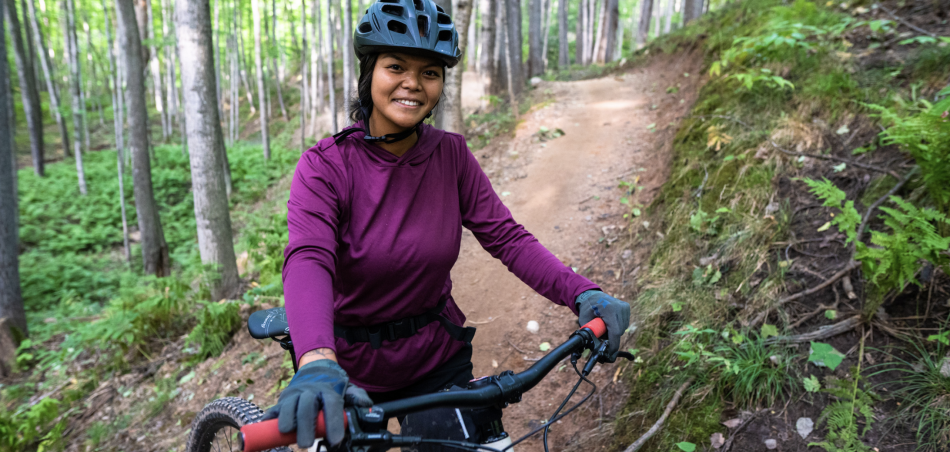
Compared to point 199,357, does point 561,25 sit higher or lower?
higher

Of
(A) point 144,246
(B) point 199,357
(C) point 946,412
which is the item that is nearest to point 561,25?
(A) point 144,246

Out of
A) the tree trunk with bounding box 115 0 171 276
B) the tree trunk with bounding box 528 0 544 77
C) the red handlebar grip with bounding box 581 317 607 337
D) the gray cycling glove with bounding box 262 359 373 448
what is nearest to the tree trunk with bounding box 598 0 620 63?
the tree trunk with bounding box 528 0 544 77

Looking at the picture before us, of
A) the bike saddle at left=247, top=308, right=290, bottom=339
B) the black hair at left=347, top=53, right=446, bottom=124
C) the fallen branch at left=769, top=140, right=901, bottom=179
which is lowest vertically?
the bike saddle at left=247, top=308, right=290, bottom=339

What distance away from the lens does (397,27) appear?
1.96m

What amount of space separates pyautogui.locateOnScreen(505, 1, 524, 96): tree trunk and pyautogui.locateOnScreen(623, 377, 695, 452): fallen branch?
12.5 metres

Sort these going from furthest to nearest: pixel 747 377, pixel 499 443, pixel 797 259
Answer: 1. pixel 797 259
2. pixel 747 377
3. pixel 499 443

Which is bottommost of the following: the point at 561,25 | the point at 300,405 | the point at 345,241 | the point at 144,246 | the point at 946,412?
the point at 144,246

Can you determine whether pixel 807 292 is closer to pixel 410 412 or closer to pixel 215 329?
pixel 410 412

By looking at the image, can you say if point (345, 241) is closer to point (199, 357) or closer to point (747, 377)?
point (747, 377)

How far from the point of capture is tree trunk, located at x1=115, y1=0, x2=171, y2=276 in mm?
9992

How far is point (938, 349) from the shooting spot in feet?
9.09

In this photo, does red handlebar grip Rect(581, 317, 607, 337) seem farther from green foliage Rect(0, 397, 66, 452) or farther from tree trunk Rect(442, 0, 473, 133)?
tree trunk Rect(442, 0, 473, 133)

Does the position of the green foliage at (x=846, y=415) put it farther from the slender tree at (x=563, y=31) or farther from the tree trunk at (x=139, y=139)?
the slender tree at (x=563, y=31)

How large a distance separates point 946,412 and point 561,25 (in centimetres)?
2464
